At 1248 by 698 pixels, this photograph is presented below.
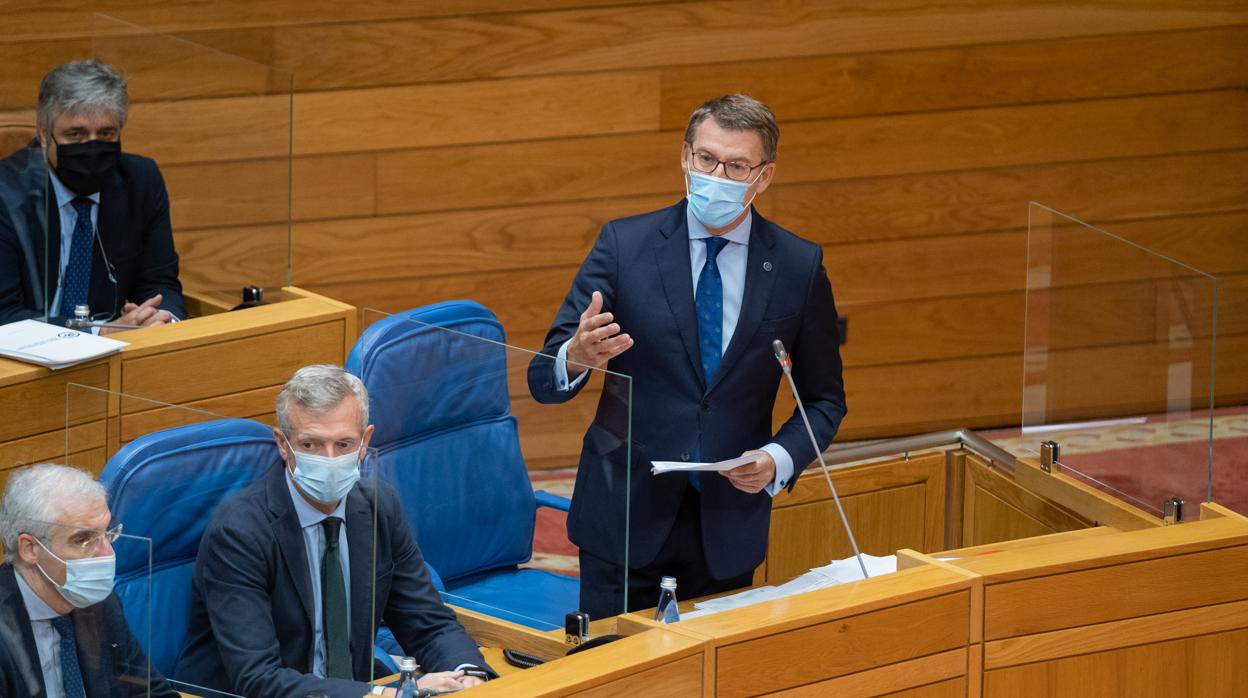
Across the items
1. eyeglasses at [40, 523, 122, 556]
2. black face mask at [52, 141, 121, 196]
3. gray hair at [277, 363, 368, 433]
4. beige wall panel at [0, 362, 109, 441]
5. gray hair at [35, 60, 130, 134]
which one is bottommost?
eyeglasses at [40, 523, 122, 556]

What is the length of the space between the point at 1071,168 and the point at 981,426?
823mm

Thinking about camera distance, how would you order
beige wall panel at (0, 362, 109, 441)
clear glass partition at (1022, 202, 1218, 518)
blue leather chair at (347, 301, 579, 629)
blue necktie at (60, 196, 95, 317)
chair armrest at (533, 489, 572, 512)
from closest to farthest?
blue leather chair at (347, 301, 579, 629), clear glass partition at (1022, 202, 1218, 518), chair armrest at (533, 489, 572, 512), beige wall panel at (0, 362, 109, 441), blue necktie at (60, 196, 95, 317)

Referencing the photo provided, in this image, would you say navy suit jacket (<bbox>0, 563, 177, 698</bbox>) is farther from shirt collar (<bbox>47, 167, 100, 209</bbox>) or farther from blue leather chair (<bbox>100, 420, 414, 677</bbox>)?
shirt collar (<bbox>47, 167, 100, 209</bbox>)

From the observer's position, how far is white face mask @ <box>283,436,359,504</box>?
9.41 ft

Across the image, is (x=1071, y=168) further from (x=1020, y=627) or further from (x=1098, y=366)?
Answer: (x=1020, y=627)

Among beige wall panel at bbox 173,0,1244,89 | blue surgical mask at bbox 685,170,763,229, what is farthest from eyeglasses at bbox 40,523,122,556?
beige wall panel at bbox 173,0,1244,89

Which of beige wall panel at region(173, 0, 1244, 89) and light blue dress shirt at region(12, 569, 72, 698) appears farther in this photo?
beige wall panel at region(173, 0, 1244, 89)

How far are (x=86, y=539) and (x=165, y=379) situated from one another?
4.58 feet

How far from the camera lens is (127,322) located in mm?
4027

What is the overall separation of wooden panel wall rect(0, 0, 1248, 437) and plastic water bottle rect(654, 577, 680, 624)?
8.38 ft

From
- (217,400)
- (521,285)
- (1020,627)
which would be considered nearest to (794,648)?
(1020,627)

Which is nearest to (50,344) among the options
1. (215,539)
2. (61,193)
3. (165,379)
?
(165,379)

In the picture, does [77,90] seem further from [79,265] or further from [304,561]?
[304,561]

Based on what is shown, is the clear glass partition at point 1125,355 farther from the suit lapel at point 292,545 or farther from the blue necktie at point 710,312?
the suit lapel at point 292,545
